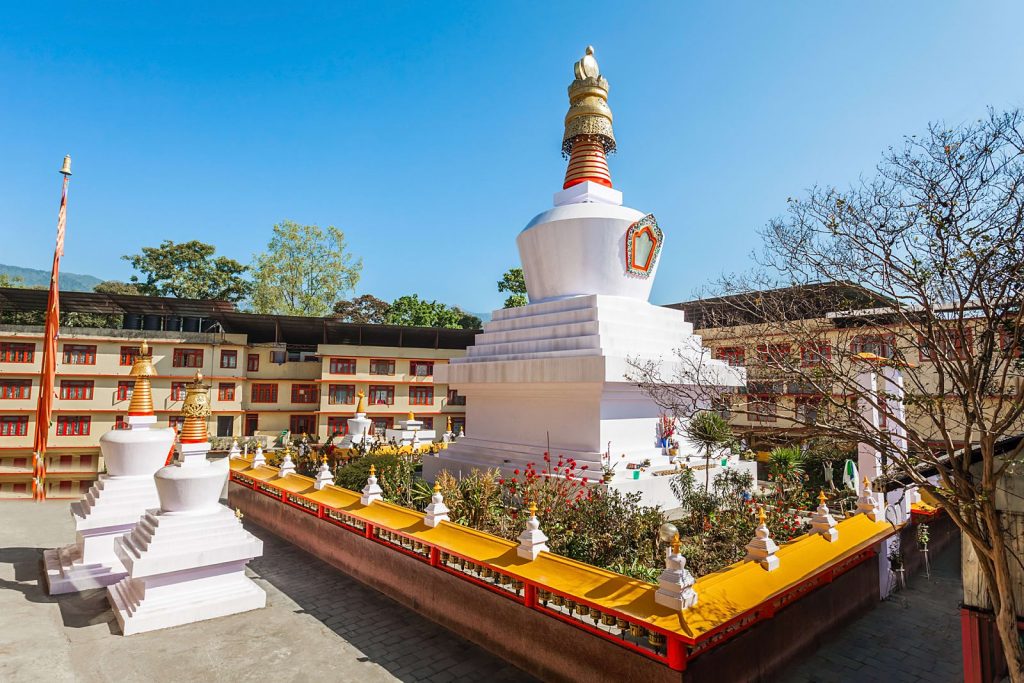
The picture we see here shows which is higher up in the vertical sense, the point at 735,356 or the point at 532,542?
the point at 735,356

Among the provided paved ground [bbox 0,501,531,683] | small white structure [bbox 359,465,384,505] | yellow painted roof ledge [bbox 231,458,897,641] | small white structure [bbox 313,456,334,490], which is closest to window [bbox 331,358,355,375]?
small white structure [bbox 313,456,334,490]

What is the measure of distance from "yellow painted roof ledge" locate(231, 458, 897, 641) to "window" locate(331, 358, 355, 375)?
23.5 meters

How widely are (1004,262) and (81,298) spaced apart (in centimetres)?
3363

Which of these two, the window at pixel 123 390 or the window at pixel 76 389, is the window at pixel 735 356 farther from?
the window at pixel 76 389

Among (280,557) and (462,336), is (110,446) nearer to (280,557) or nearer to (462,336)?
(280,557)

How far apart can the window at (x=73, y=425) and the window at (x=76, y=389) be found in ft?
3.01

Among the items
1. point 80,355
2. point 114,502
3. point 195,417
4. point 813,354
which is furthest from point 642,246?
point 80,355

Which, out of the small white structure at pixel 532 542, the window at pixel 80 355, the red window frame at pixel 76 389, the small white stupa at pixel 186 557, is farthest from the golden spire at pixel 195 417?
the red window frame at pixel 76 389

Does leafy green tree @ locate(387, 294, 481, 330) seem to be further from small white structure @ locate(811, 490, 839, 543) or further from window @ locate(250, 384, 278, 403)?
small white structure @ locate(811, 490, 839, 543)

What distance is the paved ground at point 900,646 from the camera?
21.0 feet

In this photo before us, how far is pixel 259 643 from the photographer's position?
23.4 feet

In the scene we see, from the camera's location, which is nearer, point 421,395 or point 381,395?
point 381,395

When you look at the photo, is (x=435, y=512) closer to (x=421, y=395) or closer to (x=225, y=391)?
(x=421, y=395)

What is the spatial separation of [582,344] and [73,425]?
27.5 meters
